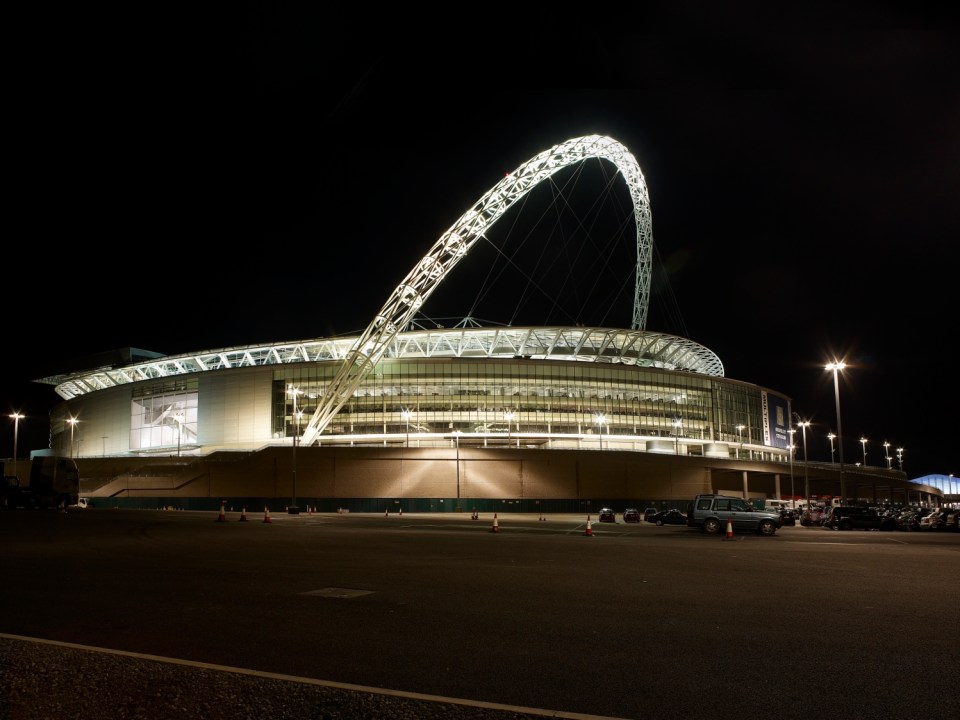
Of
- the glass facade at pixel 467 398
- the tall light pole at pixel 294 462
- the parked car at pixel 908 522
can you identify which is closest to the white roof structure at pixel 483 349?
the glass facade at pixel 467 398

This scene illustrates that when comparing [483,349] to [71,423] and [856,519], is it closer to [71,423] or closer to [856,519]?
[856,519]

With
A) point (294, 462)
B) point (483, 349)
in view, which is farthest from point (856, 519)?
point (483, 349)

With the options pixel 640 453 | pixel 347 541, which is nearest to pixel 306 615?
pixel 347 541

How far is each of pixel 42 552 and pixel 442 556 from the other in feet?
34.3

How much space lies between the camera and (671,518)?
4822 cm

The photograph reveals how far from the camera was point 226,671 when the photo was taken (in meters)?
6.50

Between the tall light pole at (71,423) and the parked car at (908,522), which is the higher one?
the tall light pole at (71,423)

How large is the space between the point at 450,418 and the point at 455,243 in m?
24.6

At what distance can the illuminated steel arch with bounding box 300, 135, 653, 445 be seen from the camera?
69.2m

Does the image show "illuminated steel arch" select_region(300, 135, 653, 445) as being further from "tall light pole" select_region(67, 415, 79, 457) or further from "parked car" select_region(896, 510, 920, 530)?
"tall light pole" select_region(67, 415, 79, 457)

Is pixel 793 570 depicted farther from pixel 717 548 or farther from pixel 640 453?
pixel 640 453

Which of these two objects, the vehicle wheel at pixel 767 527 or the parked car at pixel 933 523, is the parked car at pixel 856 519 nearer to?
the parked car at pixel 933 523

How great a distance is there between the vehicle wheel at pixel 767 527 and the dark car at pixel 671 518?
48.6ft

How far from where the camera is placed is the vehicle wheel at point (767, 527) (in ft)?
107
